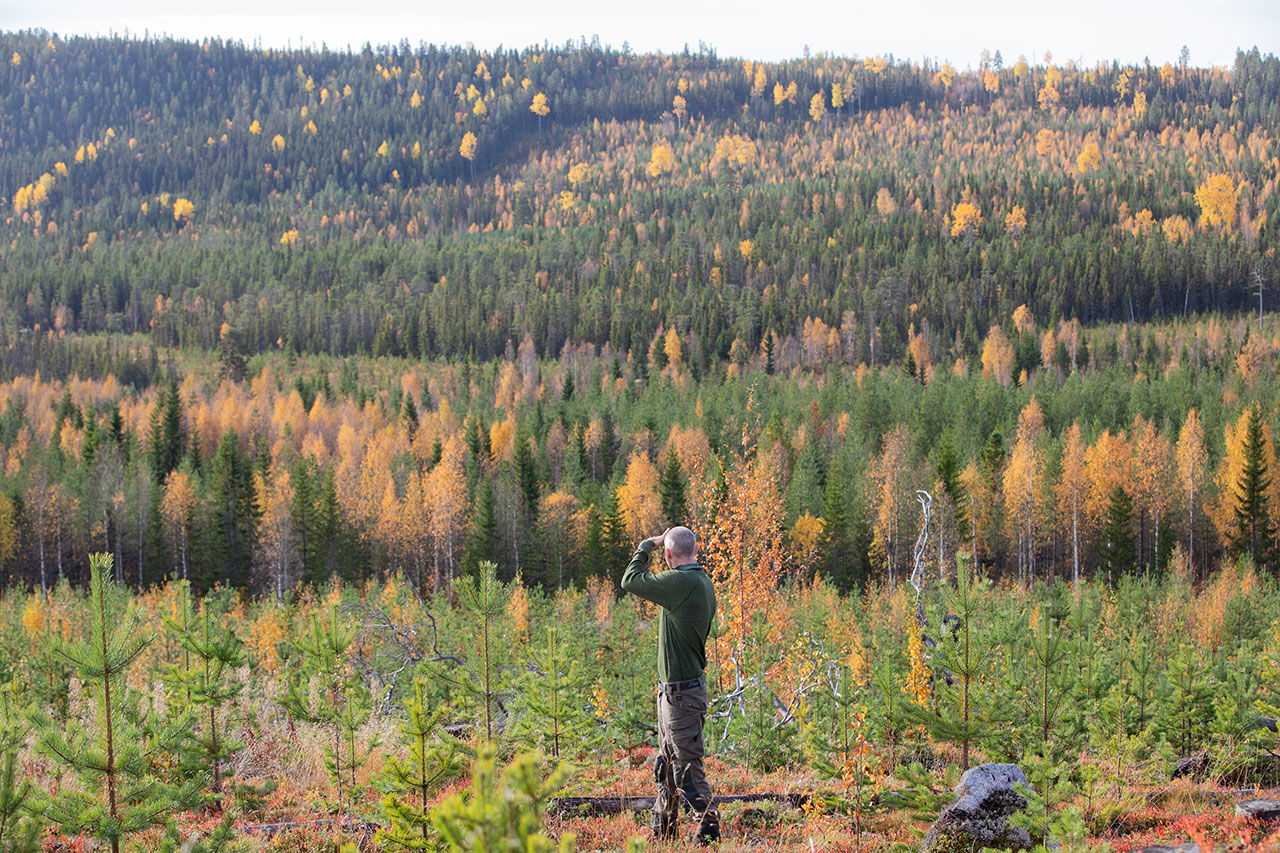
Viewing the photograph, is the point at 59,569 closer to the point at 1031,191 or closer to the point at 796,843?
the point at 796,843

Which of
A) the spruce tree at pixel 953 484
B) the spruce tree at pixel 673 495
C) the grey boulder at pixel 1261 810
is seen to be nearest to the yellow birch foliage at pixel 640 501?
the spruce tree at pixel 673 495

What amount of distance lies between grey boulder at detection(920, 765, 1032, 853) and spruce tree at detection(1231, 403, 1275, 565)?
64504mm

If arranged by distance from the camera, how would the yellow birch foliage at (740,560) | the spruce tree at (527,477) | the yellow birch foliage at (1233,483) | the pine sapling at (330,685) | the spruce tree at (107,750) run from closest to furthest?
the spruce tree at (107,750) < the pine sapling at (330,685) < the yellow birch foliage at (740,560) < the yellow birch foliage at (1233,483) < the spruce tree at (527,477)

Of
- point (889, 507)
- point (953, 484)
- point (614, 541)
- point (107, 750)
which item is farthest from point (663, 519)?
point (107, 750)

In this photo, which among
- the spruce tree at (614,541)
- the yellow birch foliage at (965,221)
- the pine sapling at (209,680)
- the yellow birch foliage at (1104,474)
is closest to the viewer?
the pine sapling at (209,680)

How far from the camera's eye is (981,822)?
7.56m

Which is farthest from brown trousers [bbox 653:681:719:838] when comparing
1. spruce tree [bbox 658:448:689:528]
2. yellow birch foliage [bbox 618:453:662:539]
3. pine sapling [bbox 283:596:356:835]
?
spruce tree [bbox 658:448:689:528]

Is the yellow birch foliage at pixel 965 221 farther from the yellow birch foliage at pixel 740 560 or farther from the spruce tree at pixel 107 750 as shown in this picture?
the spruce tree at pixel 107 750

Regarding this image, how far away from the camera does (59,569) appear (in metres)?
66.5

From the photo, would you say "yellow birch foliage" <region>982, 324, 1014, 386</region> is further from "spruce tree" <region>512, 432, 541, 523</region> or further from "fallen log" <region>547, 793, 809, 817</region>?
"fallen log" <region>547, 793, 809, 817</region>

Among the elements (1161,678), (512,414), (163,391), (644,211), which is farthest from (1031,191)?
(1161,678)

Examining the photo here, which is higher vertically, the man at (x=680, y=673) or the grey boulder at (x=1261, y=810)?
the man at (x=680, y=673)

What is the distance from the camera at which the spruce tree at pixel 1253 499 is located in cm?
6150

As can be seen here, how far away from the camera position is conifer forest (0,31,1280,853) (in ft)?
28.6
